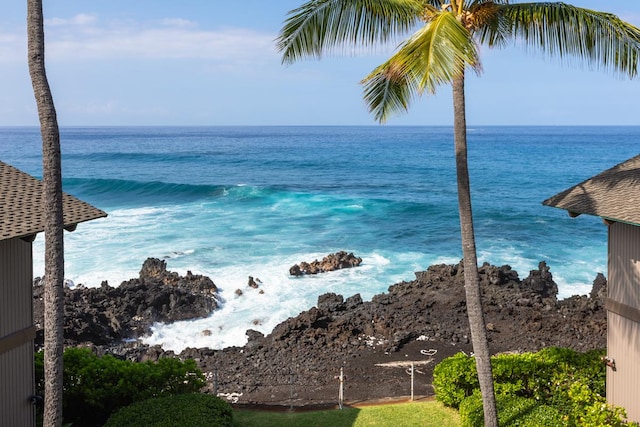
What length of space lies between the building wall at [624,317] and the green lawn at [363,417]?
3108 millimetres

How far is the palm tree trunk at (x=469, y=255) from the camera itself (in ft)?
34.4

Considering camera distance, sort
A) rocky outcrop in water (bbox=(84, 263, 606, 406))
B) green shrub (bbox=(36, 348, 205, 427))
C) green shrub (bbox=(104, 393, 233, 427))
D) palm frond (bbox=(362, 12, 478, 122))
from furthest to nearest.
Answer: rocky outcrop in water (bbox=(84, 263, 606, 406)) < green shrub (bbox=(36, 348, 205, 427)) < green shrub (bbox=(104, 393, 233, 427)) < palm frond (bbox=(362, 12, 478, 122))

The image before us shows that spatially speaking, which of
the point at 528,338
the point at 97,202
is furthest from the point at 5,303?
the point at 97,202

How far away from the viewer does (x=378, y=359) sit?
20.5 meters

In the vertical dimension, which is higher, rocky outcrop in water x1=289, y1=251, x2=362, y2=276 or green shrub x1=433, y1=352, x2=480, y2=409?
green shrub x1=433, y1=352, x2=480, y2=409

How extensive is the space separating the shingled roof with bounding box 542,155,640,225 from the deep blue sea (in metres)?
14.3

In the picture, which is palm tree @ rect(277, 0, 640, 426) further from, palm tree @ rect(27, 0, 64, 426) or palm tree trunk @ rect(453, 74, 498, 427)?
palm tree @ rect(27, 0, 64, 426)

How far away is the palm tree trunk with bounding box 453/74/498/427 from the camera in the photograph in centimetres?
1049

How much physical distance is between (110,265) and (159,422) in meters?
23.6

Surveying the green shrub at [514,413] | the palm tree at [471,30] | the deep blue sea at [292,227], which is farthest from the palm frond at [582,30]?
the deep blue sea at [292,227]

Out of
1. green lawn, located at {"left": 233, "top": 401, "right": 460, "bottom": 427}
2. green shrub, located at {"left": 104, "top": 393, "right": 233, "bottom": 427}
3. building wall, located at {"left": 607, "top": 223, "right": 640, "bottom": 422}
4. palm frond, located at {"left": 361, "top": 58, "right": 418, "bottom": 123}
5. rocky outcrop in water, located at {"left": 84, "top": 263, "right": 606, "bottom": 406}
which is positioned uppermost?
palm frond, located at {"left": 361, "top": 58, "right": 418, "bottom": 123}

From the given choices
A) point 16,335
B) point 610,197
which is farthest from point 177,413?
point 610,197

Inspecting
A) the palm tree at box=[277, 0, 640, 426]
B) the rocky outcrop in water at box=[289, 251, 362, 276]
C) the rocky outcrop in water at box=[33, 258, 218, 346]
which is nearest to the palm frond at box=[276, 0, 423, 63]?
the palm tree at box=[277, 0, 640, 426]

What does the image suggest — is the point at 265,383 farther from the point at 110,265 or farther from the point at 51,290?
the point at 110,265
